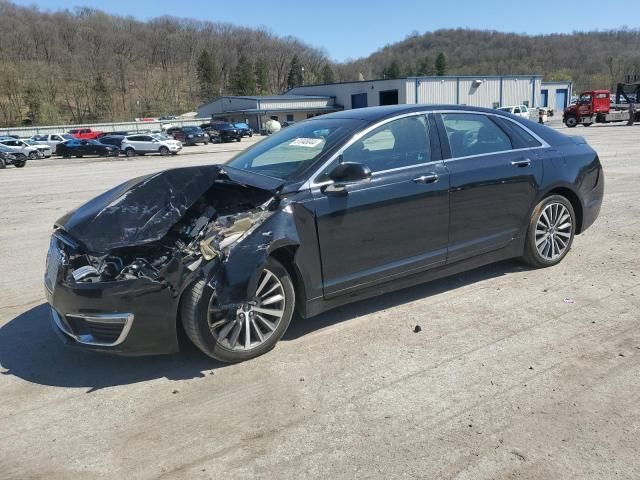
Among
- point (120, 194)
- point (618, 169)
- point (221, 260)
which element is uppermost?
point (120, 194)

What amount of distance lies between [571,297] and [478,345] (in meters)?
1.37

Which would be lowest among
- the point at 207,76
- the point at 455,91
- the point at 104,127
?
the point at 104,127

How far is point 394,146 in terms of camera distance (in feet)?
14.2

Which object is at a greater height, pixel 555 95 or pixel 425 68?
pixel 425 68

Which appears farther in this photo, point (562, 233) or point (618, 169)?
point (618, 169)

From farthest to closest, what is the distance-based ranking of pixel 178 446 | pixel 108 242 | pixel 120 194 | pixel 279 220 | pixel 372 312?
pixel 372 312 → pixel 120 194 → pixel 279 220 → pixel 108 242 → pixel 178 446

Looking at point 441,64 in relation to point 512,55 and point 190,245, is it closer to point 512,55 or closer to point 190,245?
point 512,55

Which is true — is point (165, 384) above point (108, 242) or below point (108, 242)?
below

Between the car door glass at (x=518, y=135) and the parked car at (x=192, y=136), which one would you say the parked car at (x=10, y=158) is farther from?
the car door glass at (x=518, y=135)

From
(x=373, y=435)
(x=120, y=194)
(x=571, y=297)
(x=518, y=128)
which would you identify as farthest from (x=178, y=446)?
(x=518, y=128)

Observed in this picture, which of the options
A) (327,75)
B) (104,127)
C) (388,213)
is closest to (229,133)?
(104,127)

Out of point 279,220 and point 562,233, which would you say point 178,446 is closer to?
point 279,220

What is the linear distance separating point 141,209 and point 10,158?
2982cm

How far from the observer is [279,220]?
367 centimetres
